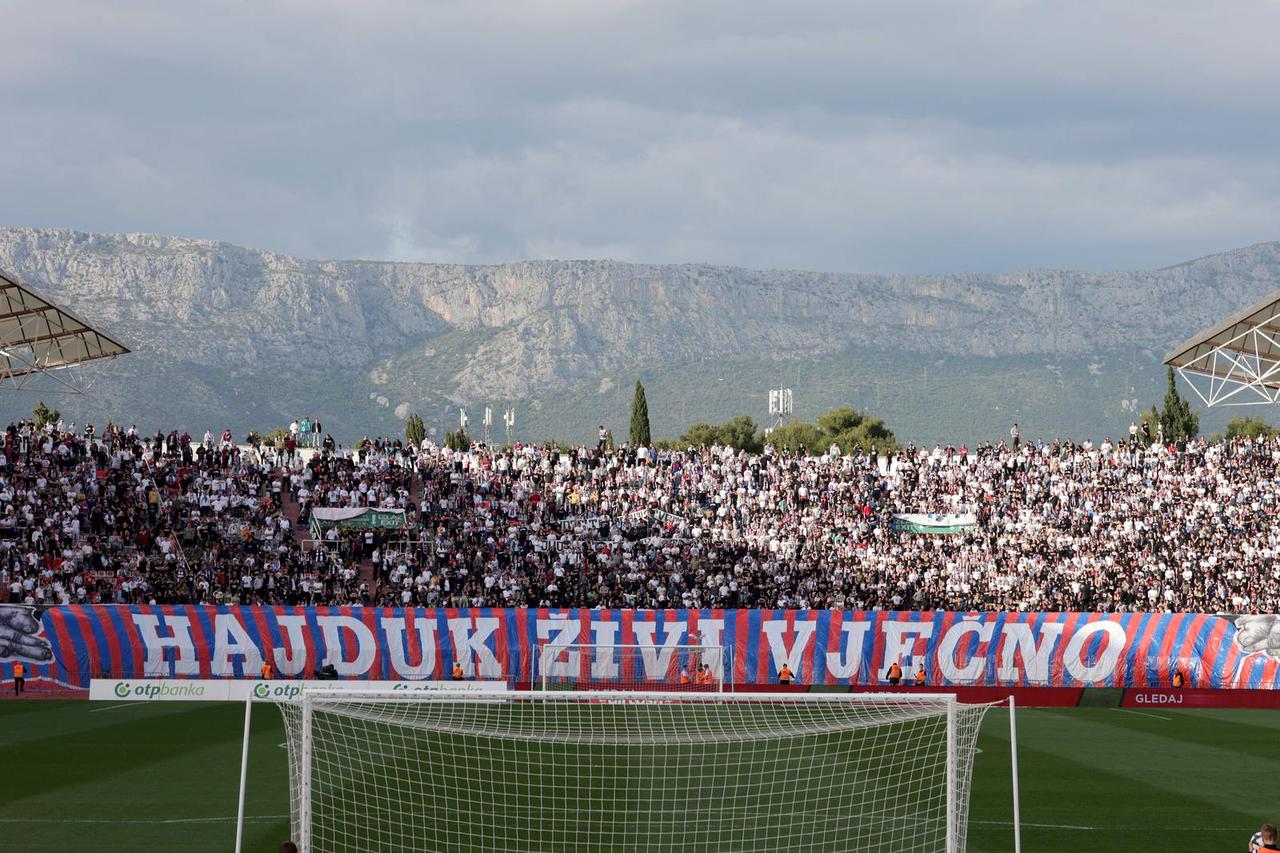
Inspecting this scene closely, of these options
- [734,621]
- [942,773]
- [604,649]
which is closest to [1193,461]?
[734,621]

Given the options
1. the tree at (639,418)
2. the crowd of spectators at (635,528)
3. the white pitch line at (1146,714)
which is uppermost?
the tree at (639,418)

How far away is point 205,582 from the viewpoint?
4219 centimetres

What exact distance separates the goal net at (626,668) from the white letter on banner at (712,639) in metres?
0.16

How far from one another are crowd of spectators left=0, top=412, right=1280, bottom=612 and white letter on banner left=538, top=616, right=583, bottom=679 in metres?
3.77

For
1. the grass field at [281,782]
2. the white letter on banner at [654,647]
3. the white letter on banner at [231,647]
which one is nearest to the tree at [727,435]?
the white letter on banner at [654,647]

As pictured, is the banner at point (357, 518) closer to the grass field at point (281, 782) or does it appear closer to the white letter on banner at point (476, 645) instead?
the white letter on banner at point (476, 645)

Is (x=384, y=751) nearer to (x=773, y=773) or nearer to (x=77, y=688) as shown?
(x=773, y=773)

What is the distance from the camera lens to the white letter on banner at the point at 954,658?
40906 mm

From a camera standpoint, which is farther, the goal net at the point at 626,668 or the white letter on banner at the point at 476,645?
the white letter on banner at the point at 476,645

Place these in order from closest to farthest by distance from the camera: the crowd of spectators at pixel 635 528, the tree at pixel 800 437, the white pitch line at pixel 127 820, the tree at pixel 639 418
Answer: the white pitch line at pixel 127 820, the crowd of spectators at pixel 635 528, the tree at pixel 639 418, the tree at pixel 800 437

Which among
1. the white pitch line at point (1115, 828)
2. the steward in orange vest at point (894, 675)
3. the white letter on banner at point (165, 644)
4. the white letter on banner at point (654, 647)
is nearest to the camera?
the white pitch line at point (1115, 828)

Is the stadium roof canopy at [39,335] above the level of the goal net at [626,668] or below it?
above

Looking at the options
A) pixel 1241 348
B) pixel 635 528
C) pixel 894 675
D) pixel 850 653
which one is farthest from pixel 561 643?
pixel 1241 348

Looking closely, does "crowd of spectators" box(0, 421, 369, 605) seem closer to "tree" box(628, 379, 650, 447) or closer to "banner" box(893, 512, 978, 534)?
"banner" box(893, 512, 978, 534)
